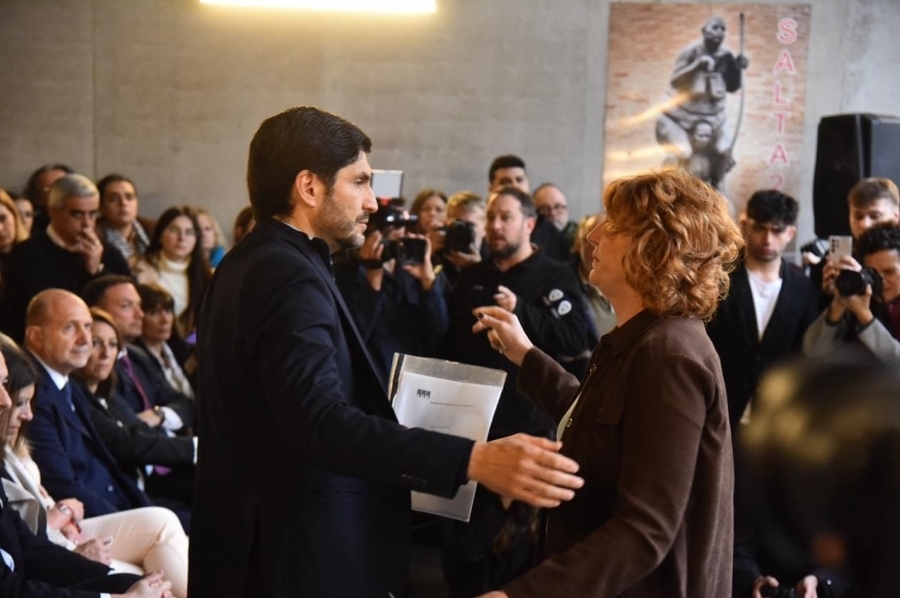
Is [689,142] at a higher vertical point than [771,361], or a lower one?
higher

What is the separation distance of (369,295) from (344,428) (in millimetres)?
2424

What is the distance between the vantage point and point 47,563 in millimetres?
2713

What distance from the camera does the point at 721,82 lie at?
7812 millimetres

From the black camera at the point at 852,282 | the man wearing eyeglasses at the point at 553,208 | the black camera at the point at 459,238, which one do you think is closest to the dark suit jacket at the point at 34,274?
the black camera at the point at 459,238

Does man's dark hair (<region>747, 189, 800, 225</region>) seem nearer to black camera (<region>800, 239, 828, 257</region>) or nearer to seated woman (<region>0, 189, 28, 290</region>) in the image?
black camera (<region>800, 239, 828, 257</region>)

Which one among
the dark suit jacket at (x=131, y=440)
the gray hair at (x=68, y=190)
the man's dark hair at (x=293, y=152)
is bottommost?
the dark suit jacket at (x=131, y=440)

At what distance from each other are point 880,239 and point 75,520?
2.73m

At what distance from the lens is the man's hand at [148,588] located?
2631 mm

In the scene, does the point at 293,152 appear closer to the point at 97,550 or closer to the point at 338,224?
the point at 338,224

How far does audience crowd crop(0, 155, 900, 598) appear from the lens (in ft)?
10.1

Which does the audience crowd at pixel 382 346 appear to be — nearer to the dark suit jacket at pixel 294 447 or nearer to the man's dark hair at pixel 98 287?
the man's dark hair at pixel 98 287

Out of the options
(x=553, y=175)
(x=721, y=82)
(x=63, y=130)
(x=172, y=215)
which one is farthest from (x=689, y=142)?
(x=63, y=130)

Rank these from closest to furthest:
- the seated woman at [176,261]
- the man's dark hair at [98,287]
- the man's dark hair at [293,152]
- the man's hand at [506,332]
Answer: the man's dark hair at [293,152] < the man's hand at [506,332] < the man's dark hair at [98,287] < the seated woman at [176,261]

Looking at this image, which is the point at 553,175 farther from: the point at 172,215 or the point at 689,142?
the point at 172,215
